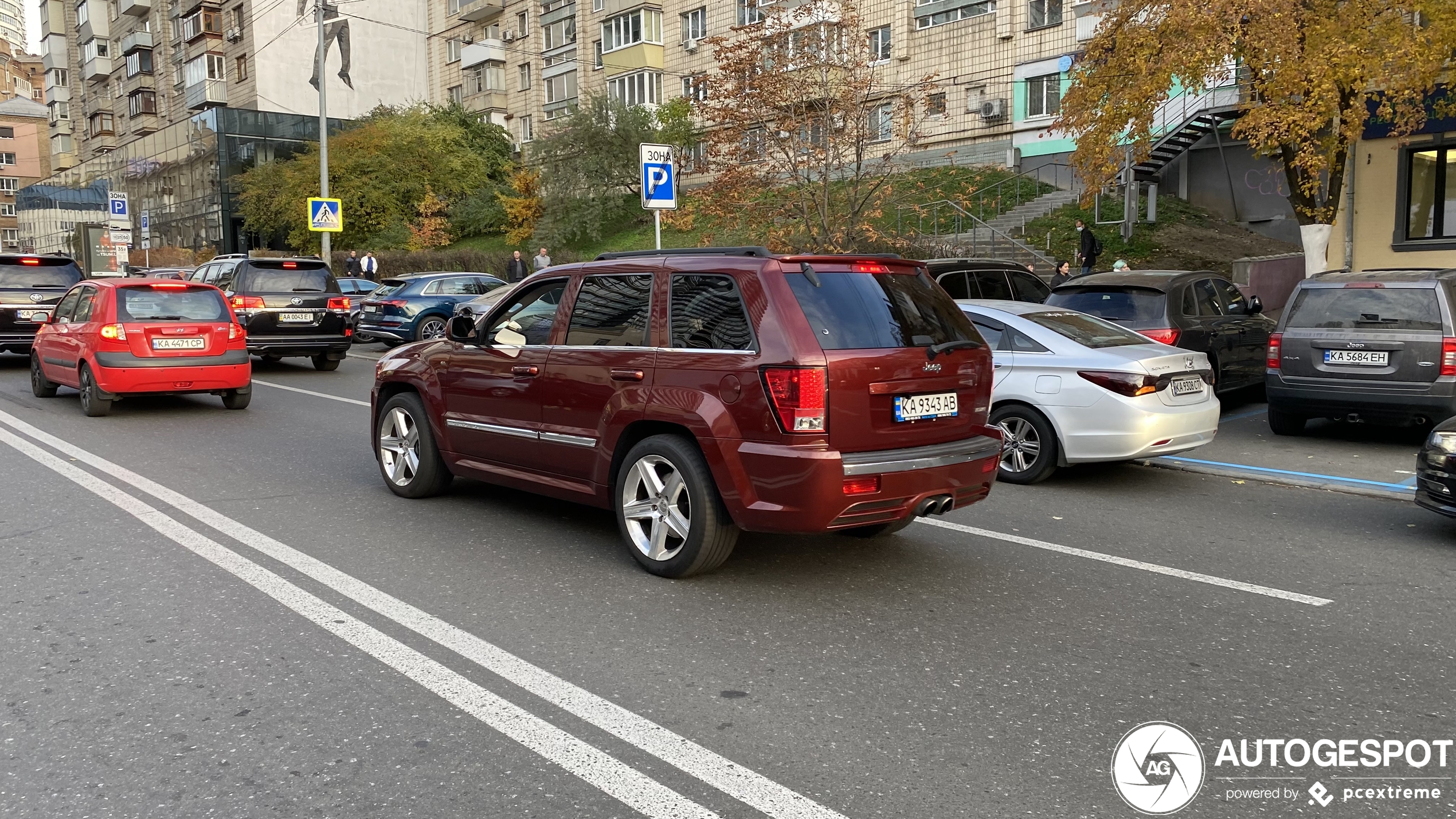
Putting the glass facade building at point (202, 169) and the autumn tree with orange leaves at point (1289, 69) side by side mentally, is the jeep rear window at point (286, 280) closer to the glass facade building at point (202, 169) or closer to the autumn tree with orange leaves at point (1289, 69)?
the autumn tree with orange leaves at point (1289, 69)

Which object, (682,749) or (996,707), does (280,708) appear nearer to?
(682,749)

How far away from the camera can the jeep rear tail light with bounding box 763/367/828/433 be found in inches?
207

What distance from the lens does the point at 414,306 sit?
834 inches

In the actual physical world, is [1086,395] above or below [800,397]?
below

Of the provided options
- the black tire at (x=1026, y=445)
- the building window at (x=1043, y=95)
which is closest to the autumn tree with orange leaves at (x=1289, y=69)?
the black tire at (x=1026, y=445)

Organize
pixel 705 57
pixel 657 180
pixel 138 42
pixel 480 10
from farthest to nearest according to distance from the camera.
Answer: pixel 138 42, pixel 480 10, pixel 705 57, pixel 657 180

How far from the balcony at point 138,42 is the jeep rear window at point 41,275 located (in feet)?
213

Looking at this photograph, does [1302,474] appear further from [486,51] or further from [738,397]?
[486,51]

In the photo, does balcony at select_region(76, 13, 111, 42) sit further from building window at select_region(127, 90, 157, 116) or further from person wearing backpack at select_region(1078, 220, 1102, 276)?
person wearing backpack at select_region(1078, 220, 1102, 276)

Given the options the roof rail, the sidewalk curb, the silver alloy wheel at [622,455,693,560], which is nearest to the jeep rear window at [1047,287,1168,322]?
the sidewalk curb

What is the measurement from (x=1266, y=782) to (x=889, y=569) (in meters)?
2.67

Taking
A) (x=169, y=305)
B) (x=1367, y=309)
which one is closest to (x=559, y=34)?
(x=169, y=305)

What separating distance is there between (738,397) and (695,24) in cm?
4486

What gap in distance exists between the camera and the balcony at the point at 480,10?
184 feet
